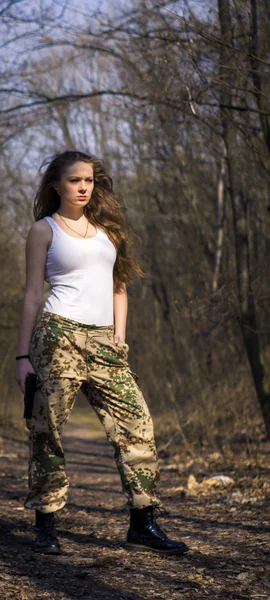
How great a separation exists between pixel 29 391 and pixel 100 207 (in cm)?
100

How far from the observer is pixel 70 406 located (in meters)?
4.20

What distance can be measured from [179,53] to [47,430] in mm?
4185

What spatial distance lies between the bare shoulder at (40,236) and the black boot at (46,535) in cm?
130

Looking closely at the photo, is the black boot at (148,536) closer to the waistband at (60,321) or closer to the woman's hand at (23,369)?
the woman's hand at (23,369)

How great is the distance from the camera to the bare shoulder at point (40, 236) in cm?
411

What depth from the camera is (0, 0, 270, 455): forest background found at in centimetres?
706

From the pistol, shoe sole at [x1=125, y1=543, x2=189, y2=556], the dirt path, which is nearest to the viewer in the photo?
the dirt path

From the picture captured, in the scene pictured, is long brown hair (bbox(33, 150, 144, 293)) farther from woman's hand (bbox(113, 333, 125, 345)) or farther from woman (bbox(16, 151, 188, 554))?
woman's hand (bbox(113, 333, 125, 345))

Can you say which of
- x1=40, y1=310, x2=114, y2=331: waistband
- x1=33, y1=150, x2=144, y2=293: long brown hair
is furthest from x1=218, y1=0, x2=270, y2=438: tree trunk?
x1=40, y1=310, x2=114, y2=331: waistband

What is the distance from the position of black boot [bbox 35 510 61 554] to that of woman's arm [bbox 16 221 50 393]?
66 centimetres

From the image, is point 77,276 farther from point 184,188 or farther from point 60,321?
point 184,188

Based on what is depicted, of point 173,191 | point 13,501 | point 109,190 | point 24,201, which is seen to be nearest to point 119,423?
point 109,190

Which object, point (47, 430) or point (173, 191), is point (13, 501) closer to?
point (47, 430)

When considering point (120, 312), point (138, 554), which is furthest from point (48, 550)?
point (120, 312)
